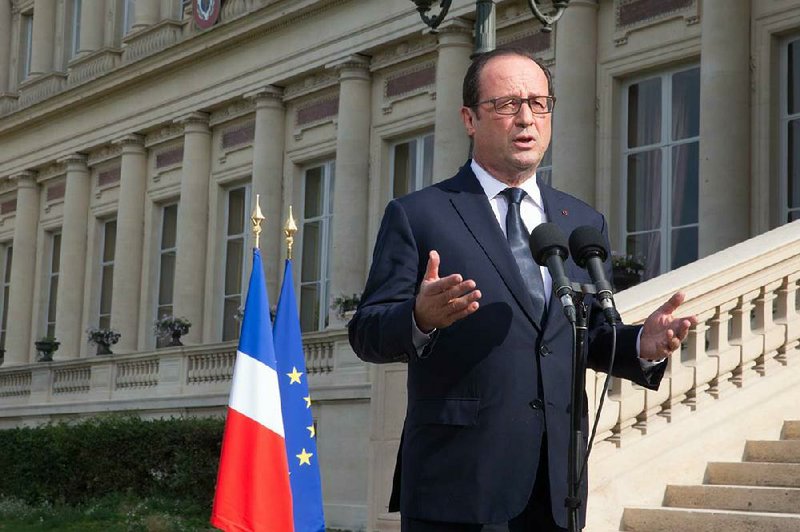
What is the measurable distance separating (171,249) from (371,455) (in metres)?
20.6

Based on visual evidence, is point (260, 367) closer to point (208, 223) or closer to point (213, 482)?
point (213, 482)

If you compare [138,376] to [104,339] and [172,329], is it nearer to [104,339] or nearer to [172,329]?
[172,329]

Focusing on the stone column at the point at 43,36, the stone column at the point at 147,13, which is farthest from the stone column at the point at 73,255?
the stone column at the point at 147,13

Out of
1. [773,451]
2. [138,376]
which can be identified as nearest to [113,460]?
[138,376]

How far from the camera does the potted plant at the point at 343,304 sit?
74.0 ft

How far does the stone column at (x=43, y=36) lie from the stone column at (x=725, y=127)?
19.6m

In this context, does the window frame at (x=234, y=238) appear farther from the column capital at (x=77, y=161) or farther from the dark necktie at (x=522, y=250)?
the dark necktie at (x=522, y=250)

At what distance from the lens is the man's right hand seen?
3.32m

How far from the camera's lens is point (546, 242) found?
3682mm

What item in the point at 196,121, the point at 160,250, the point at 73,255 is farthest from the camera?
the point at 73,255

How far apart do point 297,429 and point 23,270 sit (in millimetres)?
24002

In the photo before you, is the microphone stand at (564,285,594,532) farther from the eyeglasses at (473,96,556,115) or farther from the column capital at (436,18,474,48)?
the column capital at (436,18,474,48)

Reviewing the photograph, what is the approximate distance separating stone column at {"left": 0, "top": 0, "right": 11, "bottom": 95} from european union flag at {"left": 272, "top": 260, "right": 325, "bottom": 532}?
1041 inches

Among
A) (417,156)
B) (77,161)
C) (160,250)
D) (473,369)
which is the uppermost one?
(77,161)
